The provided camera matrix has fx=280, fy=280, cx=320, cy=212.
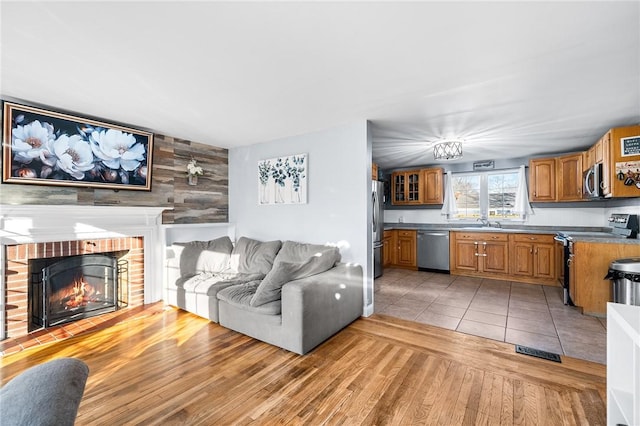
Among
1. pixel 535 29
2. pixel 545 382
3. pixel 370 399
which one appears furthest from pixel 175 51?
pixel 545 382

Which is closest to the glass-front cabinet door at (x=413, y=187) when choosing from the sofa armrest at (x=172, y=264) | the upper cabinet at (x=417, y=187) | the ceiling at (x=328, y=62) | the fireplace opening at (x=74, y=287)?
the upper cabinet at (x=417, y=187)

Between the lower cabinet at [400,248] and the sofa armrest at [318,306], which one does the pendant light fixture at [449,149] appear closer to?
the sofa armrest at [318,306]

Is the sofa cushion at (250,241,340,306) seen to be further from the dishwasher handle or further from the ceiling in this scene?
the dishwasher handle

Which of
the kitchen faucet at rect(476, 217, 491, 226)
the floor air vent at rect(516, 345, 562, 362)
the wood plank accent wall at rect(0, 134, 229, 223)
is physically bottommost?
the floor air vent at rect(516, 345, 562, 362)

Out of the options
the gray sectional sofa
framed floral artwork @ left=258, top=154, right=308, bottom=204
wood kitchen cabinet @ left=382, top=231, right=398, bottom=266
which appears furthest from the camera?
wood kitchen cabinet @ left=382, top=231, right=398, bottom=266

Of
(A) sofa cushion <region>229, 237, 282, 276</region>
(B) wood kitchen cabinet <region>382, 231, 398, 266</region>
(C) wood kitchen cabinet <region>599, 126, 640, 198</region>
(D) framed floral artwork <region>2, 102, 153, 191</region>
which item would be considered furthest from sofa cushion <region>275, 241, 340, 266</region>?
(C) wood kitchen cabinet <region>599, 126, 640, 198</region>

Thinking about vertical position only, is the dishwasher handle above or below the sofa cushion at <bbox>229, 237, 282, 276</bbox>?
above

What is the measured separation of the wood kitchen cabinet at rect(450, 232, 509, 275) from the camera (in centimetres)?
520

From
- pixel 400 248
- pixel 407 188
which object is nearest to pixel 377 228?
pixel 400 248

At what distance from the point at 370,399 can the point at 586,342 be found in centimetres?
238

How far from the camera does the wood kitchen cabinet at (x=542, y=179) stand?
16.5 feet

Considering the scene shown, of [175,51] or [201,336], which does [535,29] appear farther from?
[201,336]

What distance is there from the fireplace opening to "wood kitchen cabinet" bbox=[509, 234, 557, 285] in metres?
6.25

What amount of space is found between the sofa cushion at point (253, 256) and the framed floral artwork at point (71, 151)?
58.8 inches
